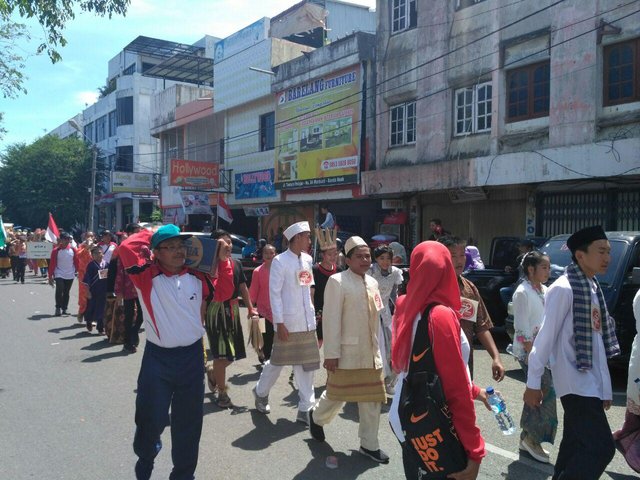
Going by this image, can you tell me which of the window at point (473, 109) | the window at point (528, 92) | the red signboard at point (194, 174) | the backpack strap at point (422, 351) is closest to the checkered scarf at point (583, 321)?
the backpack strap at point (422, 351)

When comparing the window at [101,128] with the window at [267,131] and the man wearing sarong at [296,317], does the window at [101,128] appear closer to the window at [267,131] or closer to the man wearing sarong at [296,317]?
the window at [267,131]

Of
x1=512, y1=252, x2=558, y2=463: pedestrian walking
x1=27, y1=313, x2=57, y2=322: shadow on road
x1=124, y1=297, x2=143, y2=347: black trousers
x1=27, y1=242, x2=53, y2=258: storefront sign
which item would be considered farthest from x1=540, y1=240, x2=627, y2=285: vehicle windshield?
x1=27, y1=242, x2=53, y2=258: storefront sign

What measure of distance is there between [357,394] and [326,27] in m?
24.1

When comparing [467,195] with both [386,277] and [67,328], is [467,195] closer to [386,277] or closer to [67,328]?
[386,277]

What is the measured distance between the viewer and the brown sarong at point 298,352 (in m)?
5.30

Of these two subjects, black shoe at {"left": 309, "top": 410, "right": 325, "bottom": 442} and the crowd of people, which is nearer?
the crowd of people

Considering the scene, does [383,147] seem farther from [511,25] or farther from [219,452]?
[219,452]

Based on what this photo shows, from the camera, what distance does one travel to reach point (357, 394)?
4.49 meters

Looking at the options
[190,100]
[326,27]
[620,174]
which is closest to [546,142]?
[620,174]

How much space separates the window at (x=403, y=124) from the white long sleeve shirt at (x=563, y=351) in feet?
44.8

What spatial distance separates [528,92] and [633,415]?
35.3 ft

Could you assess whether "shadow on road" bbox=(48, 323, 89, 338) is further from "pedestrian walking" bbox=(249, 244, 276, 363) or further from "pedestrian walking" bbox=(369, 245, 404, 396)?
"pedestrian walking" bbox=(369, 245, 404, 396)

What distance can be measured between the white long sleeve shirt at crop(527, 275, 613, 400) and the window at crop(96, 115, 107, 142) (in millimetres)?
44923

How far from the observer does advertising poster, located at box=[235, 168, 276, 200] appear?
75.0ft
